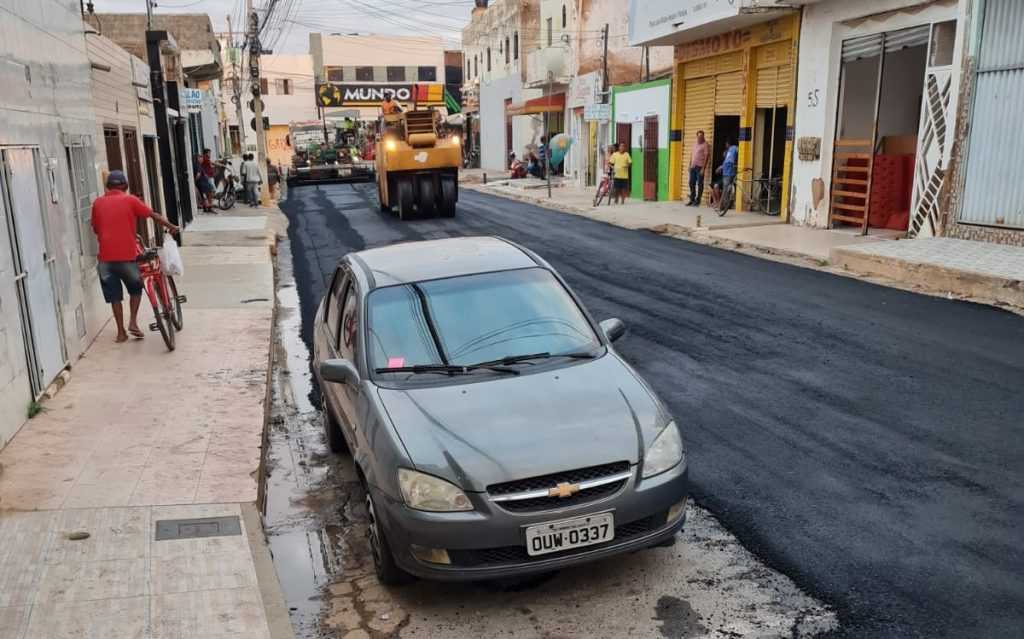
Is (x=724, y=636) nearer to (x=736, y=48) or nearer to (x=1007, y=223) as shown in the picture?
(x=1007, y=223)

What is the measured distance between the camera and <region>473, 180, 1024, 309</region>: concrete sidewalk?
10984 millimetres

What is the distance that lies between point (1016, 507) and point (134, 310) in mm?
8616

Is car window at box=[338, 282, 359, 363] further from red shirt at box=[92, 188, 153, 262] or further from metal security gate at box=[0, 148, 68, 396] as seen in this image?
red shirt at box=[92, 188, 153, 262]

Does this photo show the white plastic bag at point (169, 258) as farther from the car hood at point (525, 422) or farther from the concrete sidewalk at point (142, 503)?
the car hood at point (525, 422)

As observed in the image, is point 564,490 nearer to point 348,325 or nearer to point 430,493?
point 430,493

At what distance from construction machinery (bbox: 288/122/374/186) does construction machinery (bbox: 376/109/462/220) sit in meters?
17.4

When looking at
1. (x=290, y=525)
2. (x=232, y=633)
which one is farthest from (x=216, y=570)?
(x=290, y=525)

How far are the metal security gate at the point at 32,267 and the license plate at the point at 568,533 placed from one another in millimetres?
5145

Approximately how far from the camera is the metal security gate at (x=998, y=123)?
13023mm

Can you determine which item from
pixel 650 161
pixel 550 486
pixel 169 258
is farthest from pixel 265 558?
pixel 650 161

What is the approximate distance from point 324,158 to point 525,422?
142 feet

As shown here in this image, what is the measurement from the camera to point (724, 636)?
3.88 metres

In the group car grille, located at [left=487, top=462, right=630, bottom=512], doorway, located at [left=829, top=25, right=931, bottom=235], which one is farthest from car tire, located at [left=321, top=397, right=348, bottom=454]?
doorway, located at [left=829, top=25, right=931, bottom=235]

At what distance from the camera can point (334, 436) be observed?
21.2ft
